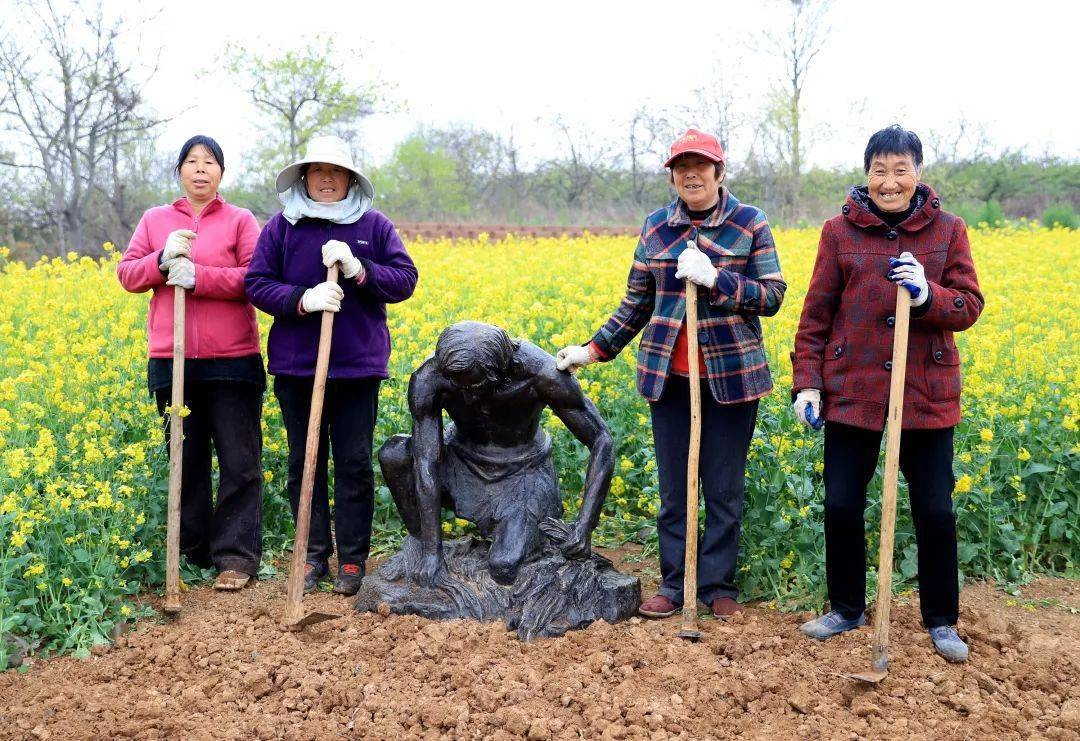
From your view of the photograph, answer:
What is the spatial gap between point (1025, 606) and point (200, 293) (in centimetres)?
405

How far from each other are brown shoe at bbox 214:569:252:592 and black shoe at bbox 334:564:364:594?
0.45m

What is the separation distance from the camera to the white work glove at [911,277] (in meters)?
3.51

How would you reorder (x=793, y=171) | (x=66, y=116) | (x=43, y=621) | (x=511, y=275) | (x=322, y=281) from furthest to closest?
(x=793, y=171), (x=66, y=116), (x=511, y=275), (x=322, y=281), (x=43, y=621)

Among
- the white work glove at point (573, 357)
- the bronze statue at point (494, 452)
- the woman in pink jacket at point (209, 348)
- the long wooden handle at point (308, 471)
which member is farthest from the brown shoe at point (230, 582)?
the white work glove at point (573, 357)

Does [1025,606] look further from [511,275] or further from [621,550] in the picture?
[511,275]

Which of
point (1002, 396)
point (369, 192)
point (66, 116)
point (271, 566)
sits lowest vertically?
point (271, 566)

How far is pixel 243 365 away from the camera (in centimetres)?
487

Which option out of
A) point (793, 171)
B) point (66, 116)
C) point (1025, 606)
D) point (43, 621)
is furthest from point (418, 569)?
point (793, 171)

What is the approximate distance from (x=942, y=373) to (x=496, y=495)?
1.96 metres

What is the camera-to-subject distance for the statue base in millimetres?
4258

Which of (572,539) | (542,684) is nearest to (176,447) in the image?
(572,539)

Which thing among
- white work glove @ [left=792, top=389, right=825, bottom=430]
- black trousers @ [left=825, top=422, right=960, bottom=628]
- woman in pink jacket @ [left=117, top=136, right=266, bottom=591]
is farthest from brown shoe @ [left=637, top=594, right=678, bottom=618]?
woman in pink jacket @ [left=117, top=136, right=266, bottom=591]

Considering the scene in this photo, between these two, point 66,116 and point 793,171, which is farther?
point 793,171

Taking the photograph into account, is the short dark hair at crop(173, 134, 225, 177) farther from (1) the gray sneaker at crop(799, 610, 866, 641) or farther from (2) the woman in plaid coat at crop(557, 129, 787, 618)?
(1) the gray sneaker at crop(799, 610, 866, 641)
